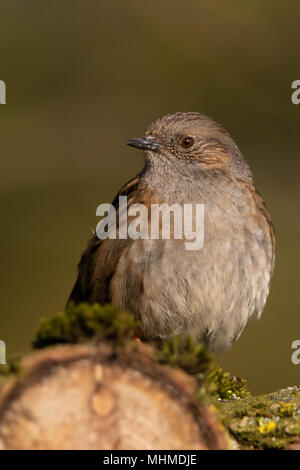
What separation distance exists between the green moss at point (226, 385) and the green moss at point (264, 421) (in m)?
0.75

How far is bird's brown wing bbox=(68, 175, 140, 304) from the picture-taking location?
509cm

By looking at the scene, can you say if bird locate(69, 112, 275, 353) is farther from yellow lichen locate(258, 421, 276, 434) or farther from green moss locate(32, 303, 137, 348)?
green moss locate(32, 303, 137, 348)

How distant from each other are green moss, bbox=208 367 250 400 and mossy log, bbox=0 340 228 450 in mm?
1706

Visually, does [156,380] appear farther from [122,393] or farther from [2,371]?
[2,371]

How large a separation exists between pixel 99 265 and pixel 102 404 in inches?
104

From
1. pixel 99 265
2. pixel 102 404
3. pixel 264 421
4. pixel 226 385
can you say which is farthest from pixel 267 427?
pixel 99 265

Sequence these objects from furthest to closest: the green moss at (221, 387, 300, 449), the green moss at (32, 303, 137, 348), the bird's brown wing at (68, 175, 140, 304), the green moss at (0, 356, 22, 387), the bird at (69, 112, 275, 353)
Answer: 1. the bird's brown wing at (68, 175, 140, 304)
2. the bird at (69, 112, 275, 353)
3. the green moss at (221, 387, 300, 449)
4. the green moss at (32, 303, 137, 348)
5. the green moss at (0, 356, 22, 387)

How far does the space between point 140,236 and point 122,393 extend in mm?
2288

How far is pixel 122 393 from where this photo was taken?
2.64 metres

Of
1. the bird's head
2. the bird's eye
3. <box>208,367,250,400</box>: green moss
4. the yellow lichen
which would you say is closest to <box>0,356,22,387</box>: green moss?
the yellow lichen

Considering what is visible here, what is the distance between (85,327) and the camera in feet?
9.00

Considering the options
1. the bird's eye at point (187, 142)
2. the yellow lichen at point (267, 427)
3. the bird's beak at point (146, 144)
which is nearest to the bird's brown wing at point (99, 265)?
the bird's beak at point (146, 144)

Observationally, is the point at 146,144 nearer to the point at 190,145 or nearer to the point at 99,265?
the point at 190,145
